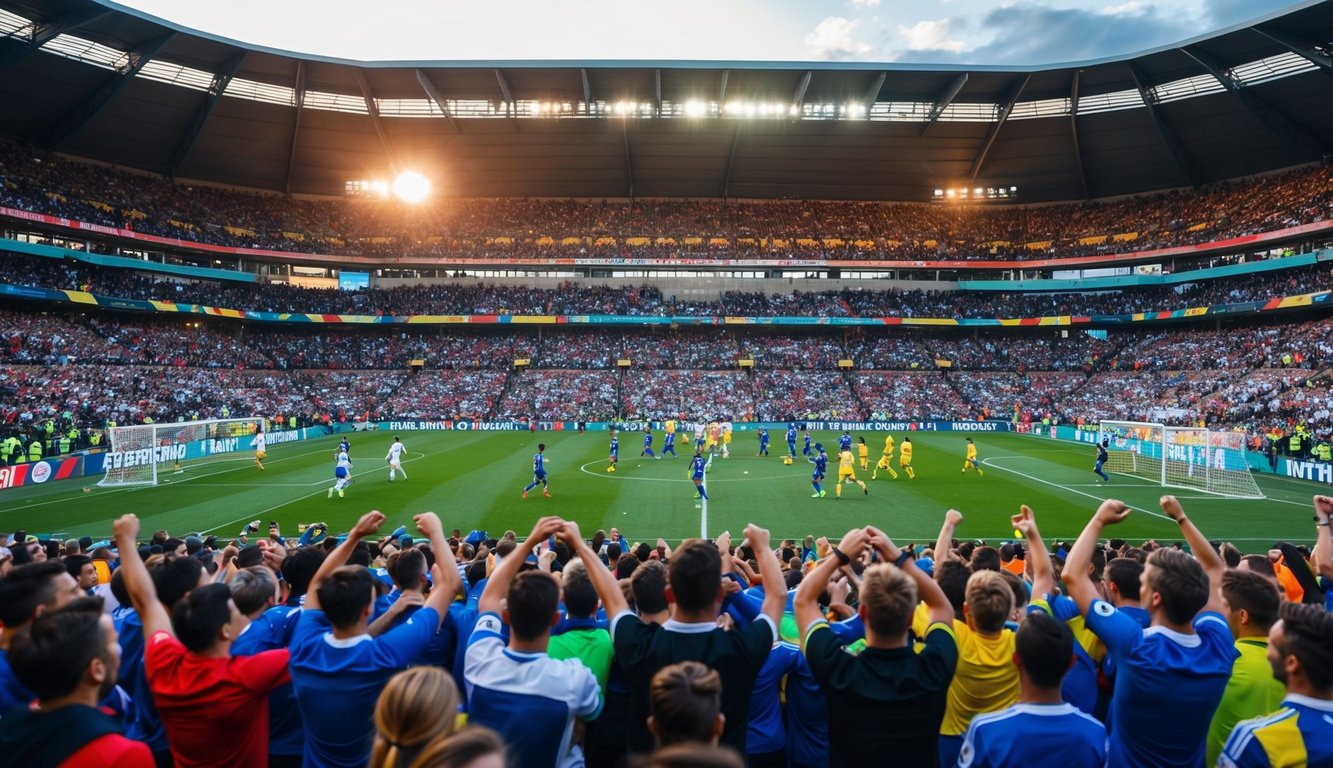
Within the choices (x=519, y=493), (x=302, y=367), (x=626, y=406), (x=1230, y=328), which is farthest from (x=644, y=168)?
(x=1230, y=328)

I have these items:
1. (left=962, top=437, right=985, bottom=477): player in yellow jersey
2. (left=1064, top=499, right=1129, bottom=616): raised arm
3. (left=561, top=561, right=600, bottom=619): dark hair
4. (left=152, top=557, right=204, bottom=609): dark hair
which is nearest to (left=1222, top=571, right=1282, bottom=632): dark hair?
(left=1064, top=499, right=1129, bottom=616): raised arm

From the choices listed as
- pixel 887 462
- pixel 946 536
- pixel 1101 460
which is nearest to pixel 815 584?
pixel 946 536

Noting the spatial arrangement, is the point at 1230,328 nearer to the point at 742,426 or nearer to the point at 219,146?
the point at 742,426

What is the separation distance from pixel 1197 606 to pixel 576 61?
168 feet

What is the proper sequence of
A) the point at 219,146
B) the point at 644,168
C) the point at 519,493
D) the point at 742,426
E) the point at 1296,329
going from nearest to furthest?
1. the point at 519,493
2. the point at 1296,329
3. the point at 742,426
4. the point at 219,146
5. the point at 644,168

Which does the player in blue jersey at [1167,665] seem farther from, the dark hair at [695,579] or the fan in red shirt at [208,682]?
the fan in red shirt at [208,682]

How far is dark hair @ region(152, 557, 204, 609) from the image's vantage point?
5086 mm

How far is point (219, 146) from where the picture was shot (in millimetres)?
55438

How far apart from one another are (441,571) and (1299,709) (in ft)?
15.5

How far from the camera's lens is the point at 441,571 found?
4266 mm

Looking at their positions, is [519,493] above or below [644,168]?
below

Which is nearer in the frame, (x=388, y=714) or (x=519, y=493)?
(x=388, y=714)

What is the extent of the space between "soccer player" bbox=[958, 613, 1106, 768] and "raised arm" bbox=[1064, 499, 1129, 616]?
1027 mm

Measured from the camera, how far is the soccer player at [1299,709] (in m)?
3.17
